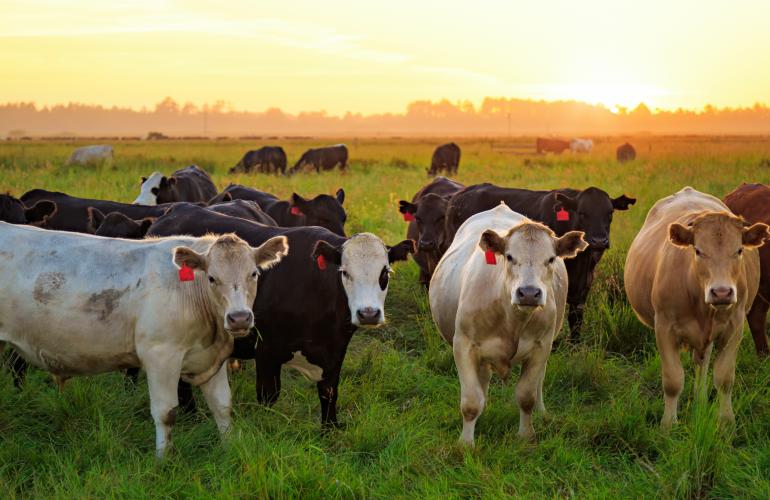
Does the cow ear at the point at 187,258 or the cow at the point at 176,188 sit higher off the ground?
the cow ear at the point at 187,258

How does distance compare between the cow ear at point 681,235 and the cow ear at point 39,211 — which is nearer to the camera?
the cow ear at point 681,235

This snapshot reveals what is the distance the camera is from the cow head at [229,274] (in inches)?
205

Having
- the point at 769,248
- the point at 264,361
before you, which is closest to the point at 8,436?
the point at 264,361

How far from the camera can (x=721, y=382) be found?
6.12 meters

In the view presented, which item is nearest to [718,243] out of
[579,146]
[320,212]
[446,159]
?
[320,212]

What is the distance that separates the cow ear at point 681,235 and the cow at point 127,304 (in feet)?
9.22

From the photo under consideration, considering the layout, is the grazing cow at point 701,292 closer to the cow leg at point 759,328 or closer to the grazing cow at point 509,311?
the grazing cow at point 509,311

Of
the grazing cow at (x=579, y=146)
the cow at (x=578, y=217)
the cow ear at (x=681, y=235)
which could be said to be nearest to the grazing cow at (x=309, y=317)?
the cow ear at (x=681, y=235)

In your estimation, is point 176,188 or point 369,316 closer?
point 369,316

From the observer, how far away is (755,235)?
5750mm

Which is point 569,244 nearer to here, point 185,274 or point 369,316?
point 369,316

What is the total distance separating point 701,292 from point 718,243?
46 cm

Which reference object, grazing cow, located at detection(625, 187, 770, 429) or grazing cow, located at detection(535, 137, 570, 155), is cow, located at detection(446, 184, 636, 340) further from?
grazing cow, located at detection(535, 137, 570, 155)

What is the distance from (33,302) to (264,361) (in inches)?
67.8
